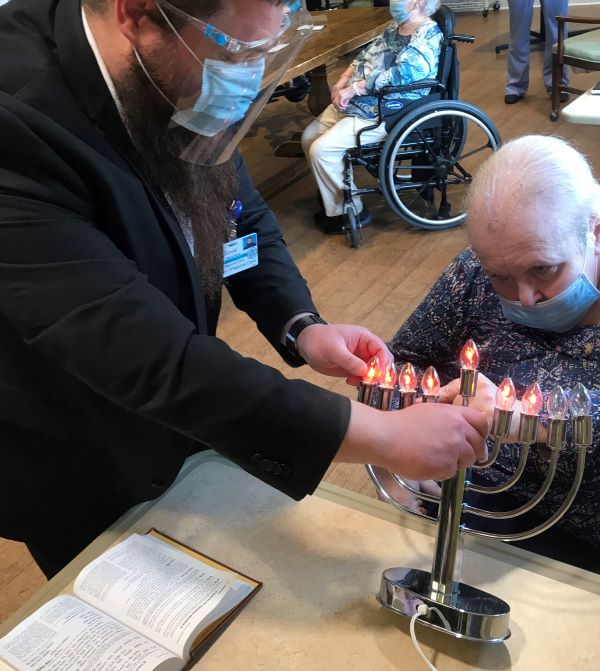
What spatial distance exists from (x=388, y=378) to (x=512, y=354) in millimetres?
495

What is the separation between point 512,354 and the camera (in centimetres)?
146

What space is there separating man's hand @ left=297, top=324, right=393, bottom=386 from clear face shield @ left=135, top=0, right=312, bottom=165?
1.24 ft

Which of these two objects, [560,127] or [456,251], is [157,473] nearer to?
[456,251]

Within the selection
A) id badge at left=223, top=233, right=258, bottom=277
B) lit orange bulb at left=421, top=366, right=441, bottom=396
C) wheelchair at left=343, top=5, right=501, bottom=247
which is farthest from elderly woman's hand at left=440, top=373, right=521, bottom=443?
wheelchair at left=343, top=5, right=501, bottom=247

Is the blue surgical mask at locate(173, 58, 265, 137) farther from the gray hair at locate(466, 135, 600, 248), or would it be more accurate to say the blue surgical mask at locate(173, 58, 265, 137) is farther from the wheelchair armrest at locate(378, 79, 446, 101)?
the wheelchair armrest at locate(378, 79, 446, 101)

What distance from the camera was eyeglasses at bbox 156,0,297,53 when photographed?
81cm

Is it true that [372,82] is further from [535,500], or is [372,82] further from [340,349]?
[535,500]

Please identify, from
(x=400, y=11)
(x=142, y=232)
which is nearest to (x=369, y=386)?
(x=142, y=232)

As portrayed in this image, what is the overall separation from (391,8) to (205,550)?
3.52 metres

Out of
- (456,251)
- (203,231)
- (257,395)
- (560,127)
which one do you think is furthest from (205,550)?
(560,127)

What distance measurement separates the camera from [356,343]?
51.1 inches

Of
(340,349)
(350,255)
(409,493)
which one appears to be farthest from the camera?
(350,255)

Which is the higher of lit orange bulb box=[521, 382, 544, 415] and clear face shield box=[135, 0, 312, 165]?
clear face shield box=[135, 0, 312, 165]

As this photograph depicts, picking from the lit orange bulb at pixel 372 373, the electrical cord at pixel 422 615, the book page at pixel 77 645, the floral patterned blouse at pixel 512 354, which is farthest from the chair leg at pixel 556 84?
the book page at pixel 77 645
